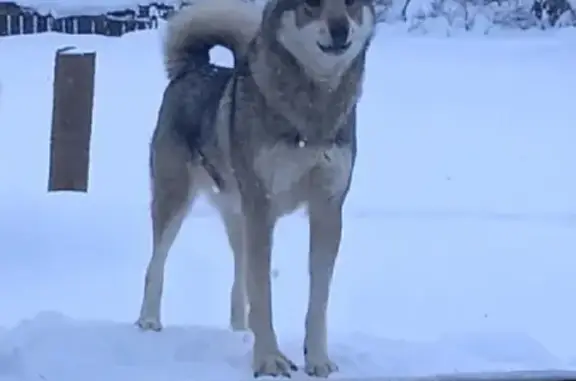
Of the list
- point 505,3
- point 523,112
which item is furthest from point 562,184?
point 505,3

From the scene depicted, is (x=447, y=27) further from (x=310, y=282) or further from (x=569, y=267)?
(x=310, y=282)

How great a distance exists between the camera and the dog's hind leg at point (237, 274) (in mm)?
2617

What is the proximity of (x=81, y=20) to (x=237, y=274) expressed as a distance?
1.49 meters

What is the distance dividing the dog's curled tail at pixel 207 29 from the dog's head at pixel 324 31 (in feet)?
0.95

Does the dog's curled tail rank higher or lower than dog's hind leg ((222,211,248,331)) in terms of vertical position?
higher

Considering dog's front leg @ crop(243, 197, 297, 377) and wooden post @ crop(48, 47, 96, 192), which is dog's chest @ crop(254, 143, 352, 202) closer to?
dog's front leg @ crop(243, 197, 297, 377)


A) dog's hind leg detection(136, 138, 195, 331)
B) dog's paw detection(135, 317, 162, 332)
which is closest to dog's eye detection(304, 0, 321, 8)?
dog's hind leg detection(136, 138, 195, 331)

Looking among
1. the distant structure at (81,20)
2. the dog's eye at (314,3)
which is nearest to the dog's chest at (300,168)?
the dog's eye at (314,3)

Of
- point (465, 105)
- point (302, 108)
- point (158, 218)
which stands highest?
point (302, 108)

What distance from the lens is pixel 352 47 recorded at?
7.19 feet

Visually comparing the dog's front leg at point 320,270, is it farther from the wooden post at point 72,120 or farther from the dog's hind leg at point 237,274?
the wooden post at point 72,120

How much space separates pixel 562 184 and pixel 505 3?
1.18 meters

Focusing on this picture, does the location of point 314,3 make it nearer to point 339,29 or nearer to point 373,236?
point 339,29

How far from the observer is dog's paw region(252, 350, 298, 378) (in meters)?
2.28
